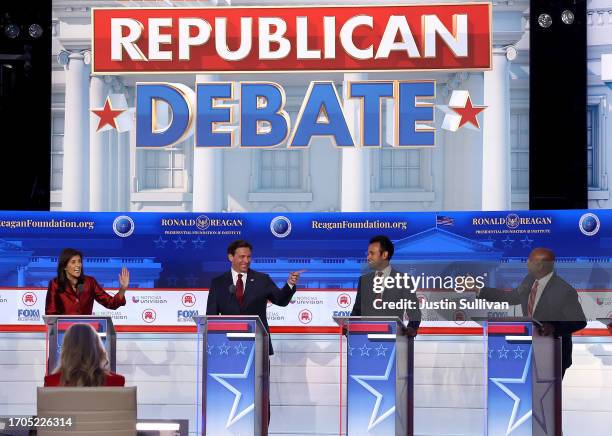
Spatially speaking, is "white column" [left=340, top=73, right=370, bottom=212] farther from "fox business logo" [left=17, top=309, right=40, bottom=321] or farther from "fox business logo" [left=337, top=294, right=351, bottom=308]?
"fox business logo" [left=17, top=309, right=40, bottom=321]

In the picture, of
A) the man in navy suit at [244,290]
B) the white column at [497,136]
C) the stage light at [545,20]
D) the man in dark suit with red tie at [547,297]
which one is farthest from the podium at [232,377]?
the stage light at [545,20]

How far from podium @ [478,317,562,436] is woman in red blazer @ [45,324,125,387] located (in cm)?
241

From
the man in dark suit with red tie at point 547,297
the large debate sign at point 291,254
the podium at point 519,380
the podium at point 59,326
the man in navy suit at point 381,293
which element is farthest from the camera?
the large debate sign at point 291,254

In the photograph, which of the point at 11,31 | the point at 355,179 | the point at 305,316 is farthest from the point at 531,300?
the point at 11,31

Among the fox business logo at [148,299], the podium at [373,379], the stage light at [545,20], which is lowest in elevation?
the podium at [373,379]

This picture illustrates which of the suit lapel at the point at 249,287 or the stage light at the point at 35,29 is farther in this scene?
the stage light at the point at 35,29

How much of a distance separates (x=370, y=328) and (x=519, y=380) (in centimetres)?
84

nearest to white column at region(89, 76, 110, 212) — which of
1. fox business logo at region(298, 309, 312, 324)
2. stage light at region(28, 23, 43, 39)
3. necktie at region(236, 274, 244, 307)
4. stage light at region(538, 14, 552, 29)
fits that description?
stage light at region(28, 23, 43, 39)

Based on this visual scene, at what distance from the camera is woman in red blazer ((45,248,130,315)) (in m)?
6.92

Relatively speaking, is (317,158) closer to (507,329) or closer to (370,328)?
(370,328)

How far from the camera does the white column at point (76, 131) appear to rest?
755cm

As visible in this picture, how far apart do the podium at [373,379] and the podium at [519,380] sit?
0.49 metres

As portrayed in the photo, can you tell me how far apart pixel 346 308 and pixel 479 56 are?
1.91 m

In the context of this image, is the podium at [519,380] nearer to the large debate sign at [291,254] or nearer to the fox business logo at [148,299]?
the large debate sign at [291,254]
